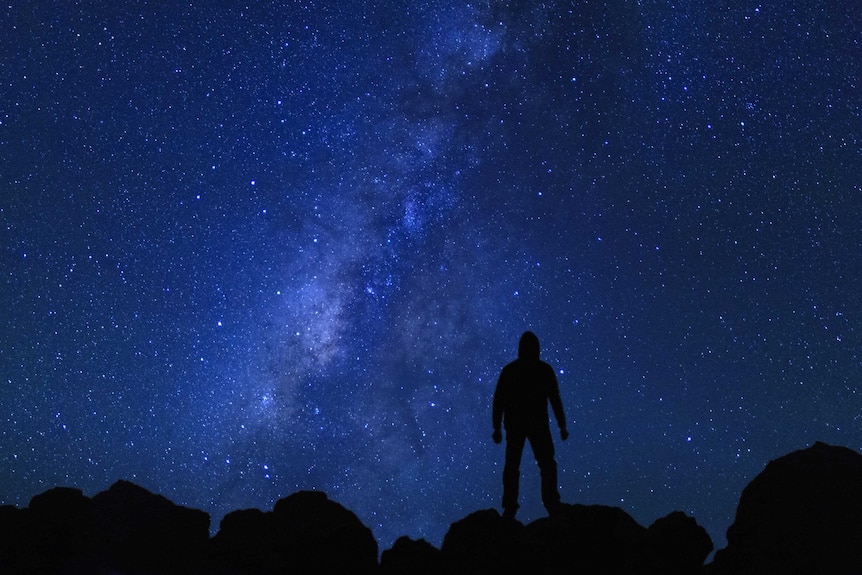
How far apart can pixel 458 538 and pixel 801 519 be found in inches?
143

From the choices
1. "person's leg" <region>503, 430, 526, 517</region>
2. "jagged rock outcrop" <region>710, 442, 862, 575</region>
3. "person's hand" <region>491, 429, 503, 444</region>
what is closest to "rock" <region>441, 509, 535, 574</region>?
"person's leg" <region>503, 430, 526, 517</region>

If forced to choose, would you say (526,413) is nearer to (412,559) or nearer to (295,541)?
(412,559)

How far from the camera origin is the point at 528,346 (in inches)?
299

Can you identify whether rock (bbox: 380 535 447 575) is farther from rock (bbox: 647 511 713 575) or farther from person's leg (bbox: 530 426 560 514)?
rock (bbox: 647 511 713 575)

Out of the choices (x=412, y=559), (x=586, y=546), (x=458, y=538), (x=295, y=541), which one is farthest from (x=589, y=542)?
(x=295, y=541)

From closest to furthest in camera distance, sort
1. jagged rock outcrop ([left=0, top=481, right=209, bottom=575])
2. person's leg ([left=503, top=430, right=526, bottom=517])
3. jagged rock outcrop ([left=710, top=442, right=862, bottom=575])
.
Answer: jagged rock outcrop ([left=710, top=442, right=862, bottom=575]) < jagged rock outcrop ([left=0, top=481, right=209, bottom=575]) < person's leg ([left=503, top=430, right=526, bottom=517])

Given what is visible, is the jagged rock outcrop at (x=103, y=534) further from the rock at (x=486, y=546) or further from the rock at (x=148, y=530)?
the rock at (x=486, y=546)

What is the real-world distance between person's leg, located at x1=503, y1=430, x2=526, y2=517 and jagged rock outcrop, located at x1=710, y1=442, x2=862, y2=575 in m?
2.26

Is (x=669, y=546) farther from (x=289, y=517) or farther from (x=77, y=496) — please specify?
(x=77, y=496)

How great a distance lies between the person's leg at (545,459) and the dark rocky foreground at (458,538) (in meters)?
0.49

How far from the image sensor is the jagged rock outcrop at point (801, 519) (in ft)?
21.0

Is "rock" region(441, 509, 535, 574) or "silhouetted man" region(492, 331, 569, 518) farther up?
"silhouetted man" region(492, 331, 569, 518)

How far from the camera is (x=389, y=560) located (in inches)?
284

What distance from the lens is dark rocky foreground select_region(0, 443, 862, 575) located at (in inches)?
257
